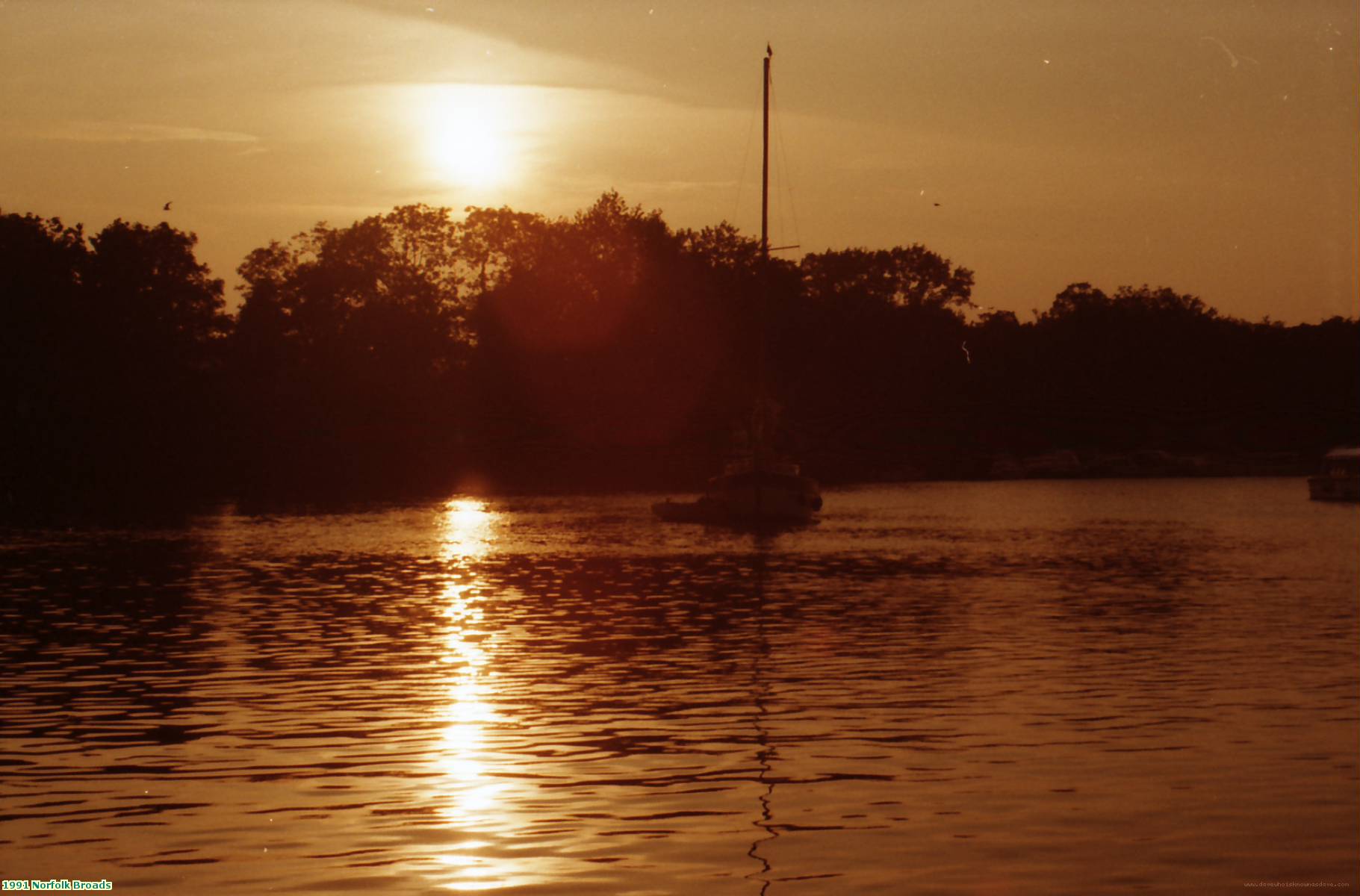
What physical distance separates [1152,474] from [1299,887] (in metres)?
160

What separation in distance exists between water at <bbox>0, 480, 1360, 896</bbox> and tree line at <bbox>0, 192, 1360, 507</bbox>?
71.7 m

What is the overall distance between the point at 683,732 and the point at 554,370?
5033 inches

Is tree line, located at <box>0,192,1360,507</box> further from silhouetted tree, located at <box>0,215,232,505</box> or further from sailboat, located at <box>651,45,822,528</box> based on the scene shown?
sailboat, located at <box>651,45,822,528</box>

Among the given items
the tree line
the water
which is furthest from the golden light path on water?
the tree line

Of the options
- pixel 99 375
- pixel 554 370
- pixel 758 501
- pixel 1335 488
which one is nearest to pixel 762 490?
pixel 758 501

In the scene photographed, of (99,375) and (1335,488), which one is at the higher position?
(99,375)

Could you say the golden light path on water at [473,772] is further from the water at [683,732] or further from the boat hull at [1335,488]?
the boat hull at [1335,488]

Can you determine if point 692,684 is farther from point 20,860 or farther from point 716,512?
point 716,512

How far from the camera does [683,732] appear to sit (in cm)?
2214

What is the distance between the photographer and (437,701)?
24859 millimetres

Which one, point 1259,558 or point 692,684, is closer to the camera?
point 692,684

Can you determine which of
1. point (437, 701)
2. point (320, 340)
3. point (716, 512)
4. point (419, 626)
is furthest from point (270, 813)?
point (320, 340)

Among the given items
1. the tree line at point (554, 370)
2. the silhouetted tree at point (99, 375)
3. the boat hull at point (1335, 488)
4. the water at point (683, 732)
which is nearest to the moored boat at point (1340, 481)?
the boat hull at point (1335, 488)

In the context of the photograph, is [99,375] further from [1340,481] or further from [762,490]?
[1340,481]
